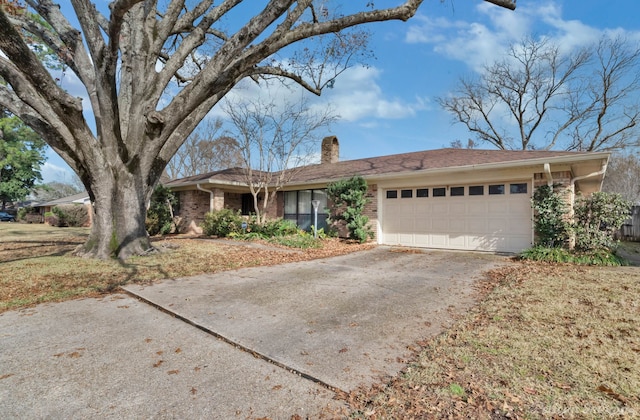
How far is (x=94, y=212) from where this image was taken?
8.05 meters

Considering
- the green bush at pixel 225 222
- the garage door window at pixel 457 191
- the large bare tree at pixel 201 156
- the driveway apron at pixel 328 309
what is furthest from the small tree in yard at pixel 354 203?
the large bare tree at pixel 201 156

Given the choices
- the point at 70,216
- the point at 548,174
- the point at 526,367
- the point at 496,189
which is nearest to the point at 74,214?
the point at 70,216

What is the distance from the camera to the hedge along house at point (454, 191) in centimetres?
865

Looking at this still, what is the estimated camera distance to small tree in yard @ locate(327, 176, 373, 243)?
37.2ft

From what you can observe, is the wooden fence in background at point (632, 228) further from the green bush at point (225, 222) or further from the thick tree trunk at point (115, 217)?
the thick tree trunk at point (115, 217)

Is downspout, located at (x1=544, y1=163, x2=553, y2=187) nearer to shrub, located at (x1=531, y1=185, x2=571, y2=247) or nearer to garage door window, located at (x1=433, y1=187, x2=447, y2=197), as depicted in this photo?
shrub, located at (x1=531, y1=185, x2=571, y2=247)

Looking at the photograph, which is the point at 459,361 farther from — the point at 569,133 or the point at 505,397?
the point at 569,133

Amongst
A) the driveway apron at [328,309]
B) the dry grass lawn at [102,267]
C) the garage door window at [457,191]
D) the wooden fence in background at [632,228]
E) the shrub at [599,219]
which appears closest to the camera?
the driveway apron at [328,309]

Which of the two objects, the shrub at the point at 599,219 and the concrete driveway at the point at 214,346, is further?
the shrub at the point at 599,219

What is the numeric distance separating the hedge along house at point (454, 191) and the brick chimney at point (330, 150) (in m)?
2.85

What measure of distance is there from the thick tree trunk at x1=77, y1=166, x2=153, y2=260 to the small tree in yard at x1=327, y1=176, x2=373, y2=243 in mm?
6326

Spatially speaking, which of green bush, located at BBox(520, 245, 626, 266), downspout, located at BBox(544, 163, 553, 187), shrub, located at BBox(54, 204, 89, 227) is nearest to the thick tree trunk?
green bush, located at BBox(520, 245, 626, 266)

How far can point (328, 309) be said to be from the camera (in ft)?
14.1

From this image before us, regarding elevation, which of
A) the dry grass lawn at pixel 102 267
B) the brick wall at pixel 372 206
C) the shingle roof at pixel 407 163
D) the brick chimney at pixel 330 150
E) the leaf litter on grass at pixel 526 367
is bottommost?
the leaf litter on grass at pixel 526 367
